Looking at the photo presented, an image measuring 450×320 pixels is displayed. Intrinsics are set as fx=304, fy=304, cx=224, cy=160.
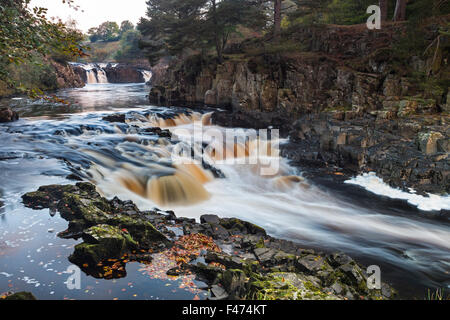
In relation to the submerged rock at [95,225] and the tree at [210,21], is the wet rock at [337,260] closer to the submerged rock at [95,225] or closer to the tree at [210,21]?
the submerged rock at [95,225]

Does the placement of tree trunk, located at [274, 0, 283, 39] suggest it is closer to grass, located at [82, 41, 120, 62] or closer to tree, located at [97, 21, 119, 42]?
grass, located at [82, 41, 120, 62]

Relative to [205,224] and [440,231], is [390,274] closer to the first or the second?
[440,231]

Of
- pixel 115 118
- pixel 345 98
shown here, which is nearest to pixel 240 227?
pixel 345 98

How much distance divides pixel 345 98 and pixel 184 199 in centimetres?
1071

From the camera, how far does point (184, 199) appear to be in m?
10.2

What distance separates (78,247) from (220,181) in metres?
7.95

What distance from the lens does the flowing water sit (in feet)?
16.4

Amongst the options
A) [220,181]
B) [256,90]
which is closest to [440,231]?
[220,181]

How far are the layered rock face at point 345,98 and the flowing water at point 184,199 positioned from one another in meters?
1.61

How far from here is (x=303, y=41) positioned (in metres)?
21.3

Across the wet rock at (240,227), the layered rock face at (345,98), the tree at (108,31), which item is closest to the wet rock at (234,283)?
the wet rock at (240,227)

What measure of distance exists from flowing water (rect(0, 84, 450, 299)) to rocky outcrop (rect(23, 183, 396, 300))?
0.34 meters
